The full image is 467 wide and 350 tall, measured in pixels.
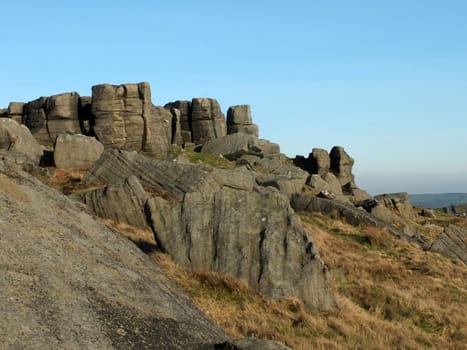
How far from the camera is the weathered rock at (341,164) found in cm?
7975

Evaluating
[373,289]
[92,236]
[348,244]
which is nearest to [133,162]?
[348,244]

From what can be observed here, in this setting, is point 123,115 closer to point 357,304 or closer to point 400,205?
point 400,205

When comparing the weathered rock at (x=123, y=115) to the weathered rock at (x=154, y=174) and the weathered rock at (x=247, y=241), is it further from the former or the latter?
the weathered rock at (x=247, y=241)

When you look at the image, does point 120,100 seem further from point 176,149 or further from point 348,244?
point 348,244

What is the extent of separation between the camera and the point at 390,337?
15.5 m

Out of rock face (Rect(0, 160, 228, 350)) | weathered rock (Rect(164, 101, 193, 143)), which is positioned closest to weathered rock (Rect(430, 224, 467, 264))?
rock face (Rect(0, 160, 228, 350))

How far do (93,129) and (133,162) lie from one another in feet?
89.6

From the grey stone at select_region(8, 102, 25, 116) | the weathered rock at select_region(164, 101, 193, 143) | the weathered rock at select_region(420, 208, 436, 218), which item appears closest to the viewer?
the weathered rock at select_region(420, 208, 436, 218)

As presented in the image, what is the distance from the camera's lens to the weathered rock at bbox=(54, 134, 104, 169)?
39.1m

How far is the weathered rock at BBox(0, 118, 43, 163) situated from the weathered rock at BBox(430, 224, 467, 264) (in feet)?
97.6

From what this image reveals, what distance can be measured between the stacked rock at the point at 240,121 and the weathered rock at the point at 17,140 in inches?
2018

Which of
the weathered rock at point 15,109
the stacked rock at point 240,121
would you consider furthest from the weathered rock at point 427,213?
the weathered rock at point 15,109

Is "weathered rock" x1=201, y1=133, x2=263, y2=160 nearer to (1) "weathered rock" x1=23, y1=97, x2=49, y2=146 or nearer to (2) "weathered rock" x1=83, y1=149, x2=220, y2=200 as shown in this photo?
(1) "weathered rock" x1=23, y1=97, x2=49, y2=146

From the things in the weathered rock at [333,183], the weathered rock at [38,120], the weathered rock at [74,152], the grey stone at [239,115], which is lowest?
the weathered rock at [333,183]
